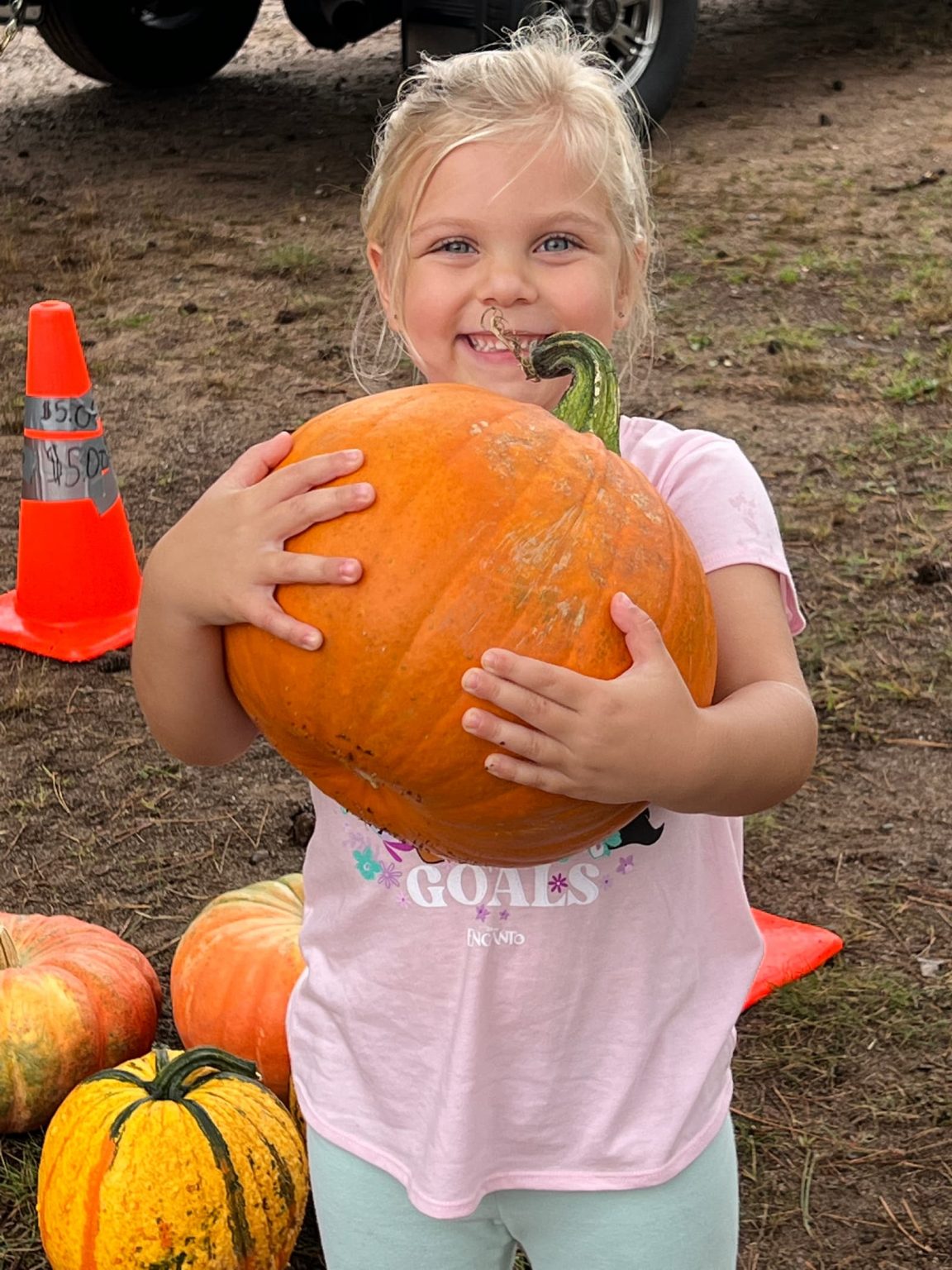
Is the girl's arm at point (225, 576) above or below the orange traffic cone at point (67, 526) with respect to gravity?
above

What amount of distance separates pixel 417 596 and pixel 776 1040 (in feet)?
7.36

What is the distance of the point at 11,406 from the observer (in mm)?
6727

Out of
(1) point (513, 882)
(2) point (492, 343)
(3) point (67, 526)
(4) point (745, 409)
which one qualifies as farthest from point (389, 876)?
(4) point (745, 409)

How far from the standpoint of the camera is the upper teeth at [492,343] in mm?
2082

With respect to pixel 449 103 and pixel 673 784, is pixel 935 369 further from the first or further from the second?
pixel 673 784

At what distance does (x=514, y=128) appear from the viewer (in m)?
2.08

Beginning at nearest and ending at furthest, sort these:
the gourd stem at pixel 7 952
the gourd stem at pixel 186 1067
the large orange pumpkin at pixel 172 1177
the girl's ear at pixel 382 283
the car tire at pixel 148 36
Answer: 1. the girl's ear at pixel 382 283
2. the large orange pumpkin at pixel 172 1177
3. the gourd stem at pixel 186 1067
4. the gourd stem at pixel 7 952
5. the car tire at pixel 148 36

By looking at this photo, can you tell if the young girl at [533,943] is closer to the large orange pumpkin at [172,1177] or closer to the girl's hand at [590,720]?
the girl's hand at [590,720]

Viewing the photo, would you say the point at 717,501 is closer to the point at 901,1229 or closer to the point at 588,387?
the point at 588,387

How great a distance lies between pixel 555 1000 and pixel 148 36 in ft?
33.4

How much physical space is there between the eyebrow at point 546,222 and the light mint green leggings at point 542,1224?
1222 millimetres

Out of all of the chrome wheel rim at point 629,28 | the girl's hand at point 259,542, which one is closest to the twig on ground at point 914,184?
the chrome wheel rim at point 629,28

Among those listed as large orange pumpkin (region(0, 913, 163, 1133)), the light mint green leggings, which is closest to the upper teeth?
the light mint green leggings

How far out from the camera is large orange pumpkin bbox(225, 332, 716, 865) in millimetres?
1581
